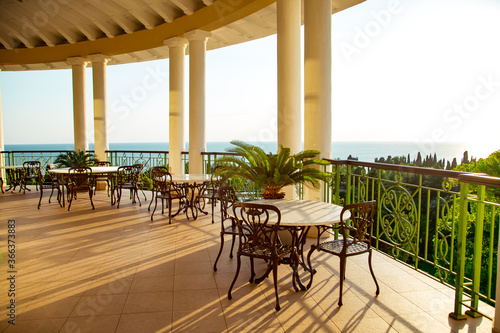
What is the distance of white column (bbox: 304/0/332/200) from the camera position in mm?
4852

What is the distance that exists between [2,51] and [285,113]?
10.7m

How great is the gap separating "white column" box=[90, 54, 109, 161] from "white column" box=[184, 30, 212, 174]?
3546 mm

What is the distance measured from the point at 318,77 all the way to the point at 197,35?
4.38 m

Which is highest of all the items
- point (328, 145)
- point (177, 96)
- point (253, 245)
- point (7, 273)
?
point (177, 96)

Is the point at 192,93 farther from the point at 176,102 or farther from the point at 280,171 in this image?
the point at 280,171

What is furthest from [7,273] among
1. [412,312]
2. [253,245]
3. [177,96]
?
[177,96]

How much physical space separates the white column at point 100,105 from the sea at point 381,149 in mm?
4110

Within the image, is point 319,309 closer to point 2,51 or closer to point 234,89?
point 2,51

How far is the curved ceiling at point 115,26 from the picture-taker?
25.4ft

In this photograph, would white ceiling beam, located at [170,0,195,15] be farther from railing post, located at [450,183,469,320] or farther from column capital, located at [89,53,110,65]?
railing post, located at [450,183,469,320]

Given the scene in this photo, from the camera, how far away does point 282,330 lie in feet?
8.18

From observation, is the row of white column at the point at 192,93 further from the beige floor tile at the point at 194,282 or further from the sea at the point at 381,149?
the beige floor tile at the point at 194,282

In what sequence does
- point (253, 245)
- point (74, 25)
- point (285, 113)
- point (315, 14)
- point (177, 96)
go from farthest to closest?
point (74, 25)
point (177, 96)
point (285, 113)
point (315, 14)
point (253, 245)

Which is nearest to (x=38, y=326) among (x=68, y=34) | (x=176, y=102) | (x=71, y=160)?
(x=176, y=102)
